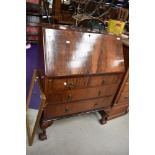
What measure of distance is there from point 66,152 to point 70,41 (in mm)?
978

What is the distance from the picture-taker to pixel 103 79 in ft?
5.72

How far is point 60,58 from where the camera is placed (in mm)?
1413

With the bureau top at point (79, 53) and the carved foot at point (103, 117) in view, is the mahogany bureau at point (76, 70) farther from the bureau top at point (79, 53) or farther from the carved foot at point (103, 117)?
the carved foot at point (103, 117)

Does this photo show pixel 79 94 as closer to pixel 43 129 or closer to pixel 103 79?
pixel 103 79

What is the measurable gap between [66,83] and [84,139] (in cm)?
68

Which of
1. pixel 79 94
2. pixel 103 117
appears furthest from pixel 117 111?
pixel 79 94

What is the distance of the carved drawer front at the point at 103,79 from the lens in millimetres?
1673

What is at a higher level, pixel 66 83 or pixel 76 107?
pixel 66 83

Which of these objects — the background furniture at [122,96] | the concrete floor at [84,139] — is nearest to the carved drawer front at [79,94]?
the background furniture at [122,96]

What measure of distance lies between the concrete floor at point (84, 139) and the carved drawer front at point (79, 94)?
16.5 inches

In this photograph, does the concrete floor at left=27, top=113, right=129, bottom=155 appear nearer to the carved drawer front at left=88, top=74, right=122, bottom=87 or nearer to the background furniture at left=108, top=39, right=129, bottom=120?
the background furniture at left=108, top=39, right=129, bottom=120

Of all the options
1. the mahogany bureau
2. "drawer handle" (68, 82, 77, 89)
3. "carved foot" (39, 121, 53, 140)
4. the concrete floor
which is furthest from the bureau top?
the concrete floor
